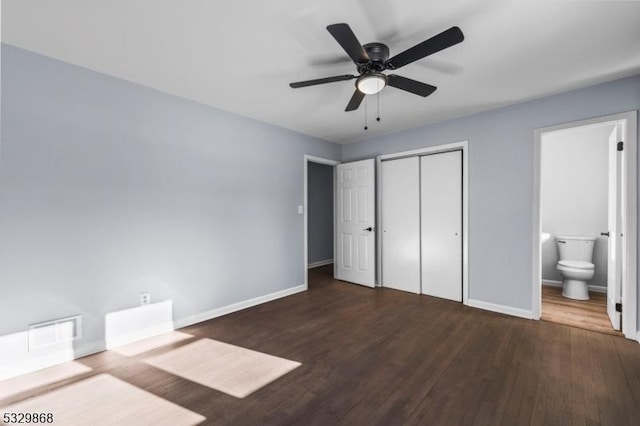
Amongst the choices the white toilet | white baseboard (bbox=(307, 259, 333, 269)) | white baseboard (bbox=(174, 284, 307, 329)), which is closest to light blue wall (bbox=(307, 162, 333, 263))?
white baseboard (bbox=(307, 259, 333, 269))

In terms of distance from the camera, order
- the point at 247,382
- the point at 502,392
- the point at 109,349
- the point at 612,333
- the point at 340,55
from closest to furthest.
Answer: the point at 502,392 → the point at 247,382 → the point at 340,55 → the point at 109,349 → the point at 612,333

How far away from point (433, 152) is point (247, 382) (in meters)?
3.61

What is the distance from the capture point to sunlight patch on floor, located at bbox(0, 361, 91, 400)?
194 centimetres

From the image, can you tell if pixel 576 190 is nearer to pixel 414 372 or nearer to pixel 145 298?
pixel 414 372

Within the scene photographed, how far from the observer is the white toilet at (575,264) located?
372 centimetres

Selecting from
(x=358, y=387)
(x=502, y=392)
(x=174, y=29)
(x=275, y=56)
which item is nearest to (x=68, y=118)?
(x=174, y=29)

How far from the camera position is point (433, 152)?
13.1 ft

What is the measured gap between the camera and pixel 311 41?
6.72ft

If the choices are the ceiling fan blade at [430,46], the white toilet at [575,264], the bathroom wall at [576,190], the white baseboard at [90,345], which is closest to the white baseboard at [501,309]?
the white toilet at [575,264]

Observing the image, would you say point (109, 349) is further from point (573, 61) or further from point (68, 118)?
point (573, 61)

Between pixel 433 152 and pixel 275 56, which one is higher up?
pixel 275 56

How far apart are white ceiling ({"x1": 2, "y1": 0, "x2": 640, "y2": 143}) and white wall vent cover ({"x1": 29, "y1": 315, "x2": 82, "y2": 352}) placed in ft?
7.11

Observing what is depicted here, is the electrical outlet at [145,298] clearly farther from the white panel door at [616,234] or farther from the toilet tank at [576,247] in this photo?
the toilet tank at [576,247]

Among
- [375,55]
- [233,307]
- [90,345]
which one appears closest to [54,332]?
[90,345]
